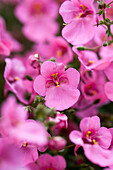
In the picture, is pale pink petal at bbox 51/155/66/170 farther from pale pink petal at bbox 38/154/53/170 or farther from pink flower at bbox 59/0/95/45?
→ pink flower at bbox 59/0/95/45

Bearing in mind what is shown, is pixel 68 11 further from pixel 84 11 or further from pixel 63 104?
pixel 63 104

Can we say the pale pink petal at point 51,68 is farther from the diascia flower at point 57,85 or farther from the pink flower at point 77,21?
the pink flower at point 77,21

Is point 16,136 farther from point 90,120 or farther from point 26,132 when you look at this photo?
point 90,120

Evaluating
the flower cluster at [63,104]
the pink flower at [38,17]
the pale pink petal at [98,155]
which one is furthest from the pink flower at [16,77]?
the pink flower at [38,17]

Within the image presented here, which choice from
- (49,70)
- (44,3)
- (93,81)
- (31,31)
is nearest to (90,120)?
(49,70)

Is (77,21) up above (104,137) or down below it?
above

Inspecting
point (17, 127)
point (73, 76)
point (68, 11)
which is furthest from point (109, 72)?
point (17, 127)
